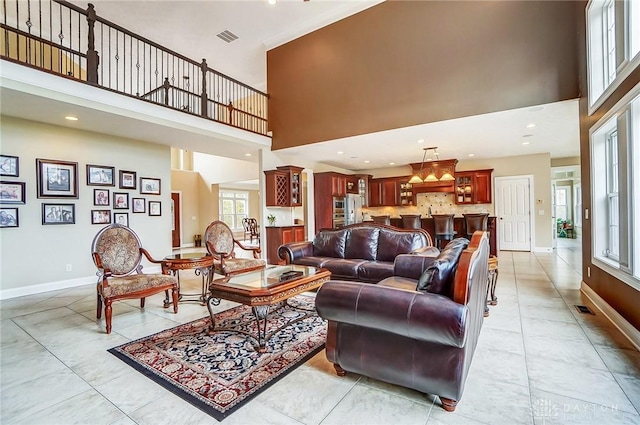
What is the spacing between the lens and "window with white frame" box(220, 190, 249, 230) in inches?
527

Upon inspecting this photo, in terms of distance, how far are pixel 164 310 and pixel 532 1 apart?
670 cm

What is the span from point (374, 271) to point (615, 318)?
95.7 inches

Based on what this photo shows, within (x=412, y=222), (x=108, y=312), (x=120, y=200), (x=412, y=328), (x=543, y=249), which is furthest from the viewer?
(x=543, y=249)

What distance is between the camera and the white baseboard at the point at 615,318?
248 centimetres

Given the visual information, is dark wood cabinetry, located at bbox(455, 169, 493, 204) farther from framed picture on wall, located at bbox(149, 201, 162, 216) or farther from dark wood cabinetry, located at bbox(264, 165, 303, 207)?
framed picture on wall, located at bbox(149, 201, 162, 216)

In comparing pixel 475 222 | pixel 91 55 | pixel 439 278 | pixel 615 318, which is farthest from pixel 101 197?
pixel 475 222

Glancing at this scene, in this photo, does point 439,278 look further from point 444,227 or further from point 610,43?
point 444,227

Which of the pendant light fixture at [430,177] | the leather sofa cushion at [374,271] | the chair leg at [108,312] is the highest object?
the pendant light fixture at [430,177]

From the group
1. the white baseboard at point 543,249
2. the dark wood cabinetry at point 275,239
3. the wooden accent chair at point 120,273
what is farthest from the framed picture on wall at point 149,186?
the white baseboard at point 543,249

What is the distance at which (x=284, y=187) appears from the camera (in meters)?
7.07

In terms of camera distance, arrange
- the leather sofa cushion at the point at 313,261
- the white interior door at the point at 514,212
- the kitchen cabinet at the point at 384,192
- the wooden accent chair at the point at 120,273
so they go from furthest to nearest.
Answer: the kitchen cabinet at the point at 384,192 → the white interior door at the point at 514,212 → the leather sofa cushion at the point at 313,261 → the wooden accent chair at the point at 120,273

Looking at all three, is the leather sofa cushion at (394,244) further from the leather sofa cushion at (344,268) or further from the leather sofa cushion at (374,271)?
the leather sofa cushion at (344,268)

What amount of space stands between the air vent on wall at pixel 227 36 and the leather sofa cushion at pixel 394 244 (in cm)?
563

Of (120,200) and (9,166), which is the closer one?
(9,166)
